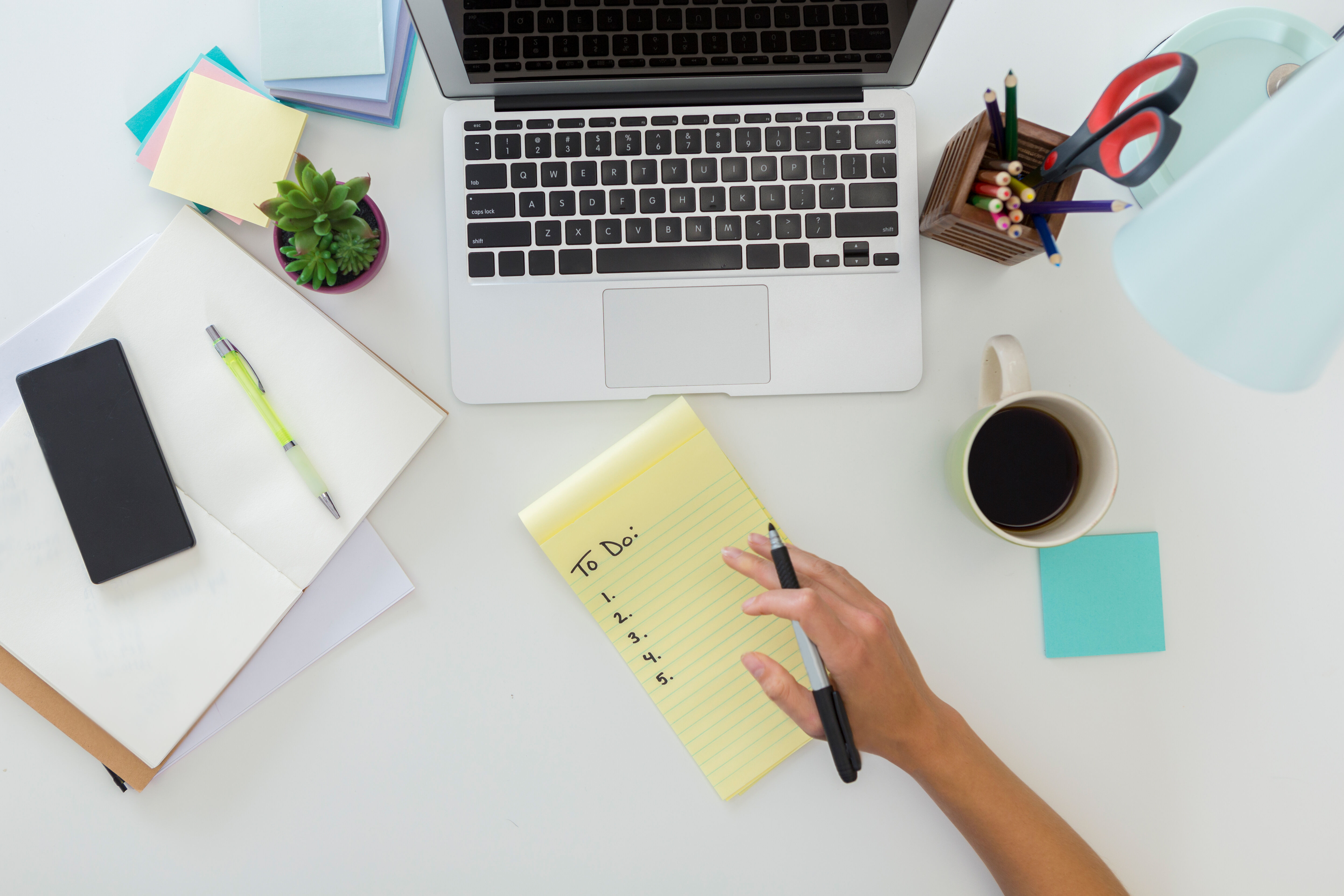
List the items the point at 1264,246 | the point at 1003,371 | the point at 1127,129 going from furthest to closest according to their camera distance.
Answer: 1. the point at 1003,371
2. the point at 1127,129
3. the point at 1264,246

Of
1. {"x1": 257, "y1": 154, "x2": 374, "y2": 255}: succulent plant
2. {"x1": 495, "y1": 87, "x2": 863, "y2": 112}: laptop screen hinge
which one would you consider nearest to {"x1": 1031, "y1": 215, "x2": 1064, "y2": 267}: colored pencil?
{"x1": 495, "y1": 87, "x2": 863, "y2": 112}: laptop screen hinge

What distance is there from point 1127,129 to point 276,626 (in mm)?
886

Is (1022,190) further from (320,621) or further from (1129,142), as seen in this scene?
(320,621)

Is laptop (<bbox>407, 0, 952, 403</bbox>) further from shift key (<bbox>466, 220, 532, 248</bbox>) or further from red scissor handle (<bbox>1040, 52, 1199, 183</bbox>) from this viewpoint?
red scissor handle (<bbox>1040, 52, 1199, 183</bbox>)

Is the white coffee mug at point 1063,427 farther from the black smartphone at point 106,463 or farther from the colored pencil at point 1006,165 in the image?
the black smartphone at point 106,463

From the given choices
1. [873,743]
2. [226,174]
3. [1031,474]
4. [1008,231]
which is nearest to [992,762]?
[873,743]

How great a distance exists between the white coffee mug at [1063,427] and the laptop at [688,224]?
0.27 ft

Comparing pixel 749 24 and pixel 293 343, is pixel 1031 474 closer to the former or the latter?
pixel 749 24

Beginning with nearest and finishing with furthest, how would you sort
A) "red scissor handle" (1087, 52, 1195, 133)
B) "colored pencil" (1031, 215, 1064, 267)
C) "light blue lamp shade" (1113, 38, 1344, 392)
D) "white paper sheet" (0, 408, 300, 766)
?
"light blue lamp shade" (1113, 38, 1344, 392) < "red scissor handle" (1087, 52, 1195, 133) < "colored pencil" (1031, 215, 1064, 267) < "white paper sheet" (0, 408, 300, 766)

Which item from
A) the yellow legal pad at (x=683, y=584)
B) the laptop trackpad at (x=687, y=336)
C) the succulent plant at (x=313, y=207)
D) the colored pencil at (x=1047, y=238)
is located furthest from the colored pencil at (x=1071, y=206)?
the succulent plant at (x=313, y=207)

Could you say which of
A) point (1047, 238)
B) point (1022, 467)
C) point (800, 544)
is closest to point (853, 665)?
point (800, 544)

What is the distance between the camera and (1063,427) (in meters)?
0.72

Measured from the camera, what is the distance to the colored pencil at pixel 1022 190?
0.64 m

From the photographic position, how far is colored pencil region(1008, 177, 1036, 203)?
639 mm
